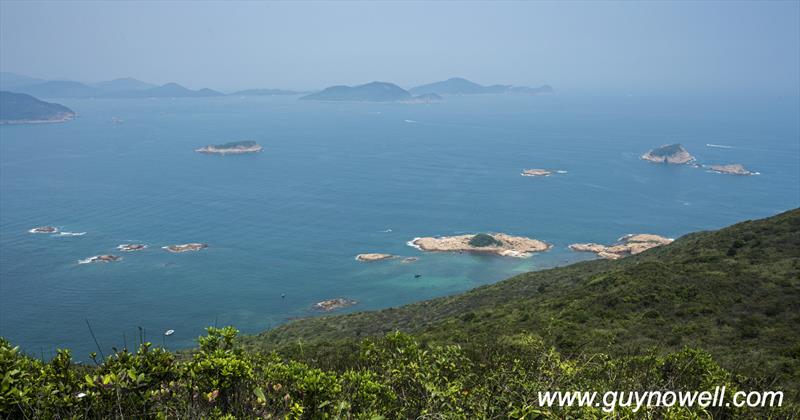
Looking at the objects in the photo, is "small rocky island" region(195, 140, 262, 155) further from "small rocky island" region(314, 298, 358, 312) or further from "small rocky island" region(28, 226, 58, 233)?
"small rocky island" region(314, 298, 358, 312)

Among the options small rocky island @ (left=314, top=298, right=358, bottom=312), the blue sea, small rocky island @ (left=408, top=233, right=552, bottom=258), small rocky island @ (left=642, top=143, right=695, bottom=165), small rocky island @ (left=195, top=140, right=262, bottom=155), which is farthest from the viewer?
small rocky island @ (left=195, top=140, right=262, bottom=155)

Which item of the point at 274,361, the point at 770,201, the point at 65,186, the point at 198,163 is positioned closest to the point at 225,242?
the point at 65,186

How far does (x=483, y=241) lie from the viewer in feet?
317

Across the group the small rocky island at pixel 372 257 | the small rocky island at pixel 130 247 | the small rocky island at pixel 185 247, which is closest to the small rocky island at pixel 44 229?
the small rocky island at pixel 130 247

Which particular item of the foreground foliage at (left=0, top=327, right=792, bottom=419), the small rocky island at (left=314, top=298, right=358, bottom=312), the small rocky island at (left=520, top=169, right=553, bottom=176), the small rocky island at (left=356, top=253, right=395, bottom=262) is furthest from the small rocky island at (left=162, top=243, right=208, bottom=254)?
the small rocky island at (left=520, top=169, right=553, bottom=176)

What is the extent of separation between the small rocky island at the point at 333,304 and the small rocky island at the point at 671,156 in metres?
134

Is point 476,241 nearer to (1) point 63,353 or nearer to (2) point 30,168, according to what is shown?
(1) point 63,353

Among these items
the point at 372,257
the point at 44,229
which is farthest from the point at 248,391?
the point at 44,229

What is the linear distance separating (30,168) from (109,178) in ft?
99.1

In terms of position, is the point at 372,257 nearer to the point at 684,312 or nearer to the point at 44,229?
the point at 44,229

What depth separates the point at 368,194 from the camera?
12975 centimetres

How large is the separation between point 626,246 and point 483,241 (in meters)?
25.5

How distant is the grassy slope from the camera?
22.1 metres

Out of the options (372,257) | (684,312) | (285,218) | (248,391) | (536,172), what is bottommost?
(372,257)
